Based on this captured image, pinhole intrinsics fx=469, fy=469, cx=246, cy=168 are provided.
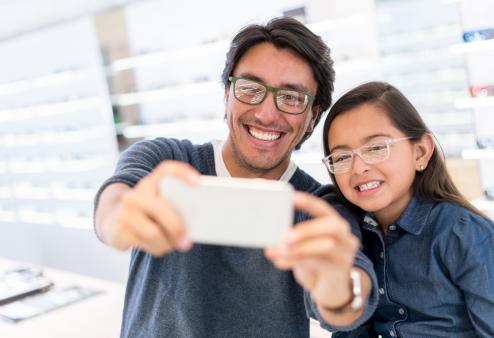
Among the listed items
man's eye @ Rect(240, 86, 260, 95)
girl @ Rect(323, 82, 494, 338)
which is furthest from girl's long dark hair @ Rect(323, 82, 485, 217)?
man's eye @ Rect(240, 86, 260, 95)

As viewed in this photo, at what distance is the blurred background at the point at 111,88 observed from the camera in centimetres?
444

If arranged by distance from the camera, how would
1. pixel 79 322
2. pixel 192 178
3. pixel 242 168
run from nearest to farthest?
1. pixel 192 178
2. pixel 242 168
3. pixel 79 322

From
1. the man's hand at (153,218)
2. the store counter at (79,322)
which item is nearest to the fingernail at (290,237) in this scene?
the man's hand at (153,218)

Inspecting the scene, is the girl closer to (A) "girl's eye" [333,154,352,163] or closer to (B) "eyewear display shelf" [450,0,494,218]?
(A) "girl's eye" [333,154,352,163]

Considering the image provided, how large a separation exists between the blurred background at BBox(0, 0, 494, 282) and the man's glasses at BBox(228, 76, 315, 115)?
2.14 m

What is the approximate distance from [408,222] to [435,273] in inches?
5.5

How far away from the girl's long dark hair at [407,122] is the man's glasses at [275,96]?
13 centimetres

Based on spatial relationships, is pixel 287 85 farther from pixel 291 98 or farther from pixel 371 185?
pixel 371 185

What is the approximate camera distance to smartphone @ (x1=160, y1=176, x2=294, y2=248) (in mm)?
610

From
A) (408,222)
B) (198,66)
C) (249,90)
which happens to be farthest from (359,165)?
(198,66)

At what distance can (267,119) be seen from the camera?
1.37 meters

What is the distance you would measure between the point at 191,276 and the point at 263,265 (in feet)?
0.67

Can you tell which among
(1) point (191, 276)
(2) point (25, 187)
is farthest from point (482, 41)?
(2) point (25, 187)

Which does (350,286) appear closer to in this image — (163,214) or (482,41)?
(163,214)
